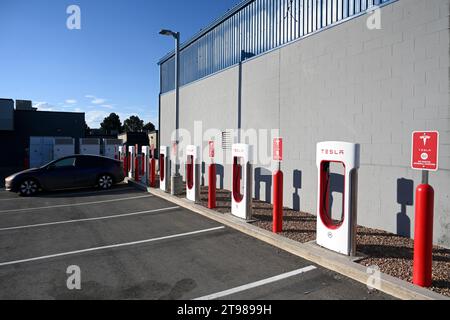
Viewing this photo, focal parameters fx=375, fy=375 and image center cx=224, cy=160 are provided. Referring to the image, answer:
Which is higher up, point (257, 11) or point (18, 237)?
point (257, 11)

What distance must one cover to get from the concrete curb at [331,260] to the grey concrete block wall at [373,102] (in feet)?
6.21

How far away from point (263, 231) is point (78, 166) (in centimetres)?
957

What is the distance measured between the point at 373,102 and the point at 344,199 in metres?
2.55

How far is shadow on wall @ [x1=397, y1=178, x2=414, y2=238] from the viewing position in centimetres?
634

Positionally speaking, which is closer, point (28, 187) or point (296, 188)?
point (296, 188)

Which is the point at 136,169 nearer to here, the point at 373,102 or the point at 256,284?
the point at 373,102

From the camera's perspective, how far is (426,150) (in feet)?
13.8

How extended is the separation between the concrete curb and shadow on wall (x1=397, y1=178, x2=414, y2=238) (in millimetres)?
1767

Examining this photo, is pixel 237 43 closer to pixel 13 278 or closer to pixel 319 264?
pixel 319 264

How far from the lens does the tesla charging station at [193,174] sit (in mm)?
9945

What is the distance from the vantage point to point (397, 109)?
6.55 metres

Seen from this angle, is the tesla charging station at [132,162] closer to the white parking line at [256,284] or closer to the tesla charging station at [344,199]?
the tesla charging station at [344,199]

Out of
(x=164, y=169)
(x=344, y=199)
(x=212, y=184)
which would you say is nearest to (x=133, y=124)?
(x=164, y=169)
